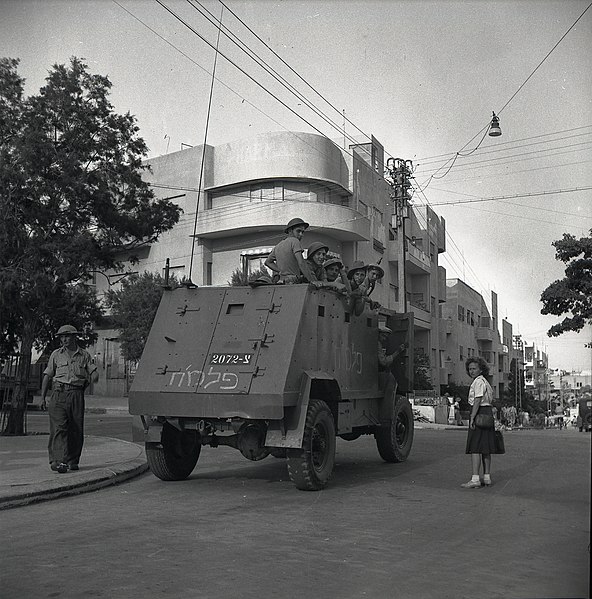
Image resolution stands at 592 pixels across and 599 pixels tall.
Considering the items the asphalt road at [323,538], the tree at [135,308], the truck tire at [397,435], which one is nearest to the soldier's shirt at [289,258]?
the asphalt road at [323,538]

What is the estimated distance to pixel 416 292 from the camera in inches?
1928

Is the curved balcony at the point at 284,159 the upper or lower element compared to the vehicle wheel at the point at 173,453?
upper

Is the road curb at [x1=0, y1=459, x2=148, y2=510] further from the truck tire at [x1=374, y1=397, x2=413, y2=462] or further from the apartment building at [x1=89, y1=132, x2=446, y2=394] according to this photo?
the apartment building at [x1=89, y1=132, x2=446, y2=394]

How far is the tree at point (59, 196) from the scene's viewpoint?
14188 mm

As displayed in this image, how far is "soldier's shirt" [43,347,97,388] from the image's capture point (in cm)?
966

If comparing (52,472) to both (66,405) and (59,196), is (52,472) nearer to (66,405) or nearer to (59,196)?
(66,405)

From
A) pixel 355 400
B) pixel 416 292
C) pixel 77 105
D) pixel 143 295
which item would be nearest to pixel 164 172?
pixel 143 295

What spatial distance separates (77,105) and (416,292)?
1427 inches

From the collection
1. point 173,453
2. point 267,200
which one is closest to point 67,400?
point 173,453

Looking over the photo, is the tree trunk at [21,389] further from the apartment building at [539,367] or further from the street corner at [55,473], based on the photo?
the apartment building at [539,367]

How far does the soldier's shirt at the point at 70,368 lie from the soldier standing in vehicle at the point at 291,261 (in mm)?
2800

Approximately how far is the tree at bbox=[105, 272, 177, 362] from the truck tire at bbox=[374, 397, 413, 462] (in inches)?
882

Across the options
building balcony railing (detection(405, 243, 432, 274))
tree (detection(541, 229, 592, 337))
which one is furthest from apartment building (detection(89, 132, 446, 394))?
tree (detection(541, 229, 592, 337))

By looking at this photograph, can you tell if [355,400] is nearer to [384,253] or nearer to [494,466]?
[494,466]
